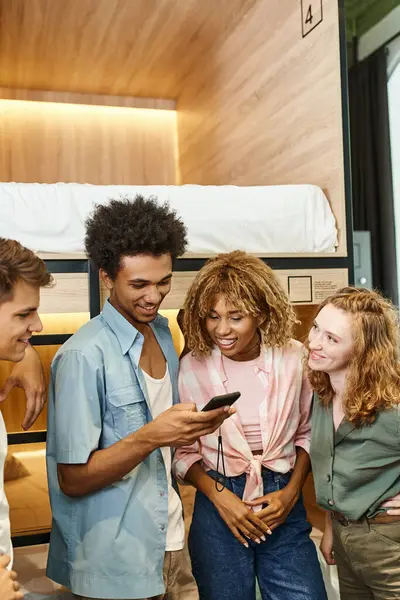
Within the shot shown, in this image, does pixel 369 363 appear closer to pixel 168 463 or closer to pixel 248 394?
pixel 248 394

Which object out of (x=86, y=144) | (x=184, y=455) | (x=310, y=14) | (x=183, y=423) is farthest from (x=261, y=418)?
(x=86, y=144)

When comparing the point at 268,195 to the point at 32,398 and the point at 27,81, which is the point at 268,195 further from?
the point at 27,81

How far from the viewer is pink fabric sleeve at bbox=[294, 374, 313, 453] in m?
1.50

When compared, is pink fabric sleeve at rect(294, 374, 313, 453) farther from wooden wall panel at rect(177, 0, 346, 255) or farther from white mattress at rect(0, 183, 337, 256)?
wooden wall panel at rect(177, 0, 346, 255)

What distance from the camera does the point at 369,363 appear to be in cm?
137

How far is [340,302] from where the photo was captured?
1423mm

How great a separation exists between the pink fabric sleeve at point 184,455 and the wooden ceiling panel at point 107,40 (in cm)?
182

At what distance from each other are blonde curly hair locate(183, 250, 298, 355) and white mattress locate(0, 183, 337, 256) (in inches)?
17.4

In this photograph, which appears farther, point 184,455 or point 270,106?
point 270,106

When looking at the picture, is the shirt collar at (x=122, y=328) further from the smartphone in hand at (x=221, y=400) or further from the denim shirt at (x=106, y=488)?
the smartphone in hand at (x=221, y=400)

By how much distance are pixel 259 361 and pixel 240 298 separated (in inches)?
6.5

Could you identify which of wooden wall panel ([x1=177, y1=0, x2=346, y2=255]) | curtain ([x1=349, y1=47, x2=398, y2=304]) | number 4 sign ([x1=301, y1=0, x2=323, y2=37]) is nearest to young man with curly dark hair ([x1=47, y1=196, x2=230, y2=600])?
wooden wall panel ([x1=177, y1=0, x2=346, y2=255])

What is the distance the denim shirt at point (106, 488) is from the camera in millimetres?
1250

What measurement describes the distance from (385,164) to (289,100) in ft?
5.16
